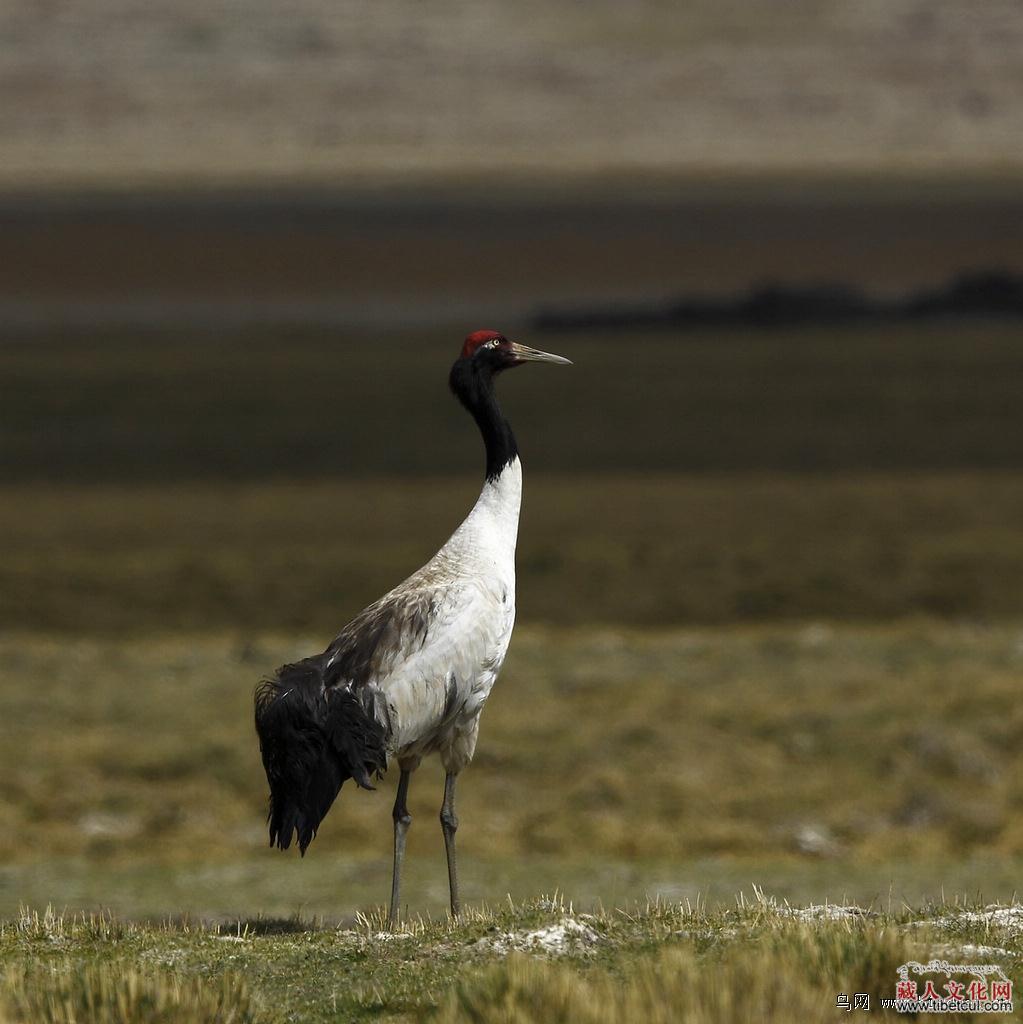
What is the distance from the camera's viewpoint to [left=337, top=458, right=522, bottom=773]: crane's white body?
10.2 meters

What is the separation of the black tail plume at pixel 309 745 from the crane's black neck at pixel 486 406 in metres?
1.61

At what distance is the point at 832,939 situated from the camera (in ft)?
25.9

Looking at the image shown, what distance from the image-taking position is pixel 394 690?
33.2ft

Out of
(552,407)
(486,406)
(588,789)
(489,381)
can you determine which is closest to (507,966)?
(486,406)

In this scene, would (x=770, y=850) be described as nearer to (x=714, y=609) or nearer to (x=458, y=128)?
(x=714, y=609)

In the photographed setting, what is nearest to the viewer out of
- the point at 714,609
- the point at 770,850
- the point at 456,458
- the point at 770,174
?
the point at 770,850

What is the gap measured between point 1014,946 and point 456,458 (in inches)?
1837

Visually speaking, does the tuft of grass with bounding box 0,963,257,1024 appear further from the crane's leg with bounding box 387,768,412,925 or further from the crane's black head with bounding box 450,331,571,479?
the crane's black head with bounding box 450,331,571,479

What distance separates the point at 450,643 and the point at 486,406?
1.55 m

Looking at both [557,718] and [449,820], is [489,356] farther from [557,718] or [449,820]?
[557,718]

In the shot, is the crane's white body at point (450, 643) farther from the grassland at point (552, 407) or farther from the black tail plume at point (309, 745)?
the grassland at point (552, 407)

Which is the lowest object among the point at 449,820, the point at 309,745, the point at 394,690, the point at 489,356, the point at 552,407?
the point at 449,820

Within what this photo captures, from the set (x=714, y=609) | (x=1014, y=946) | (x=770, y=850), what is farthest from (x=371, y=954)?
(x=714, y=609)

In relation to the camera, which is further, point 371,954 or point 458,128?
point 458,128
